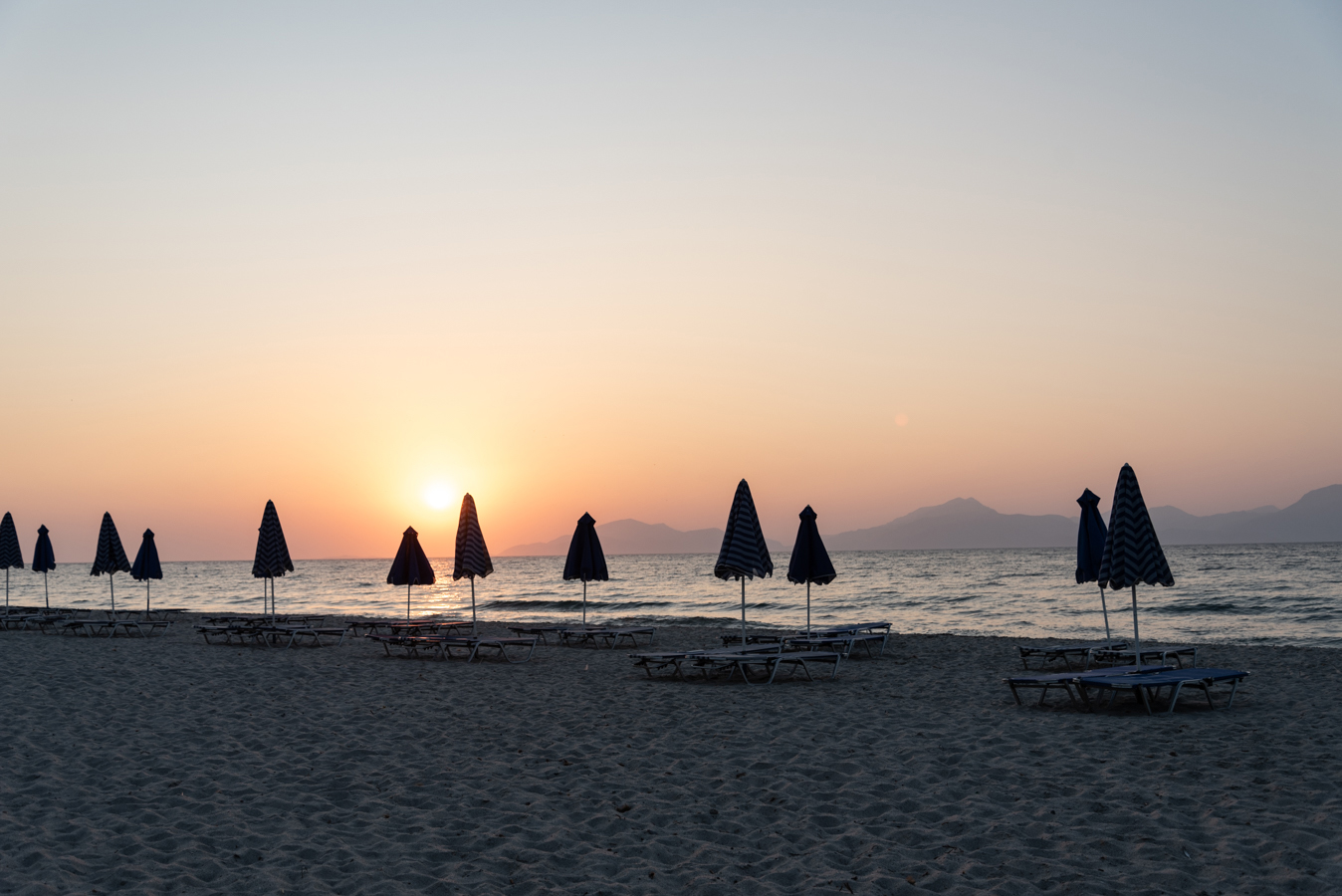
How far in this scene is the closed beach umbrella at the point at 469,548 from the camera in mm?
17453

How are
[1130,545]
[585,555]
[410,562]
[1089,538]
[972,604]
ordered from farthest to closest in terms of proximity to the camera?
[972,604] < [410,562] < [585,555] < [1089,538] < [1130,545]

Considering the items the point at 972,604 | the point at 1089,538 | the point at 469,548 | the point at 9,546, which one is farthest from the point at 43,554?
the point at 972,604

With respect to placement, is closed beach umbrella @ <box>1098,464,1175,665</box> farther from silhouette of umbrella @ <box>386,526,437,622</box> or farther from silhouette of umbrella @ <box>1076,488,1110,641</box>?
silhouette of umbrella @ <box>386,526,437,622</box>

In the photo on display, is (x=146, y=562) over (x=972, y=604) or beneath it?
over

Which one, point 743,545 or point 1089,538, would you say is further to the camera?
point 1089,538

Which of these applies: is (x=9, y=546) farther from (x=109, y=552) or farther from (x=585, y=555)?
(x=585, y=555)

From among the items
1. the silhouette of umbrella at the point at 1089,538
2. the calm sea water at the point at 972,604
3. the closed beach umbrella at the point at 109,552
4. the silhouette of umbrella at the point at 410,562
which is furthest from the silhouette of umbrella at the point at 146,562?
the silhouette of umbrella at the point at 1089,538

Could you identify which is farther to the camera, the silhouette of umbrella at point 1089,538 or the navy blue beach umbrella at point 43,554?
the navy blue beach umbrella at point 43,554

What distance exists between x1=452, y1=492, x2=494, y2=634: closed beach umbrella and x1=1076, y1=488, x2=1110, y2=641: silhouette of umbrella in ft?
36.4

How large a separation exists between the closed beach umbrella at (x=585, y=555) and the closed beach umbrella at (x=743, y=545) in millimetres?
4343

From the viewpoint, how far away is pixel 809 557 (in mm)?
13938

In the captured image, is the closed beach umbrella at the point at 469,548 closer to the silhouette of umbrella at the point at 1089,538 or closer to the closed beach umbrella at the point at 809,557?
the closed beach umbrella at the point at 809,557

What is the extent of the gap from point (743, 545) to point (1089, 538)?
5.77 m

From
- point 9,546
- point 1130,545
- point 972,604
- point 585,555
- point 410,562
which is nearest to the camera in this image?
point 1130,545
